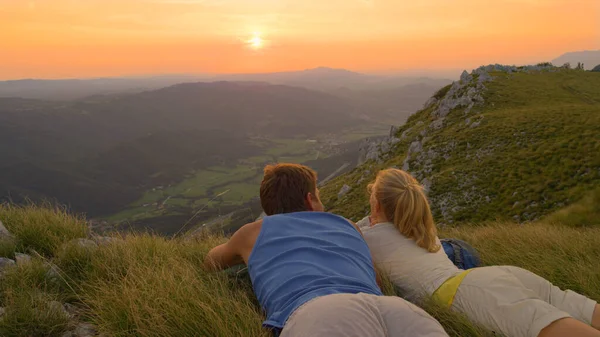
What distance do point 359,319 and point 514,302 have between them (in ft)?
5.47

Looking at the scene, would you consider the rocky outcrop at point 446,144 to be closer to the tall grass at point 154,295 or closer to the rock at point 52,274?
the tall grass at point 154,295

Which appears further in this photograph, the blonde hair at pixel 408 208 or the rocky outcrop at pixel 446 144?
the rocky outcrop at pixel 446 144

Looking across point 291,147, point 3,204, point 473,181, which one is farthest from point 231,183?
point 3,204

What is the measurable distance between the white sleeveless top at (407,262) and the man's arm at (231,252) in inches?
56.5

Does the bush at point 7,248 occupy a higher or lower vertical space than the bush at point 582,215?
higher

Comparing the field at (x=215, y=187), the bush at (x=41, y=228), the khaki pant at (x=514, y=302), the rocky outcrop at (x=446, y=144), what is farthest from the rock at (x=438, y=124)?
the field at (x=215, y=187)

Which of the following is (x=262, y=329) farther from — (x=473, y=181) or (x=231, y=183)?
(x=231, y=183)

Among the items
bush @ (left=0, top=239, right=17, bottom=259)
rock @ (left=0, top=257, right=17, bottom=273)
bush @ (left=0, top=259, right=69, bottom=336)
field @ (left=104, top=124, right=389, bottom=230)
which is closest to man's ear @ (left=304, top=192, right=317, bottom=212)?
bush @ (left=0, top=259, right=69, bottom=336)

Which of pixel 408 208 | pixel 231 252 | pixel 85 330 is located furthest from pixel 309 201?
pixel 85 330

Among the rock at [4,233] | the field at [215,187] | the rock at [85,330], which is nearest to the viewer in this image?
the rock at [85,330]

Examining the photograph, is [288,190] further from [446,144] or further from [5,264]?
[446,144]

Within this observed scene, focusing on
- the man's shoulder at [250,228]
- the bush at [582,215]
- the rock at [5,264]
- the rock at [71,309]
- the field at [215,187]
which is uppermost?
the man's shoulder at [250,228]

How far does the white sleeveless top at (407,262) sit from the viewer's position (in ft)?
11.1

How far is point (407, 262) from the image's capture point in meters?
3.56
